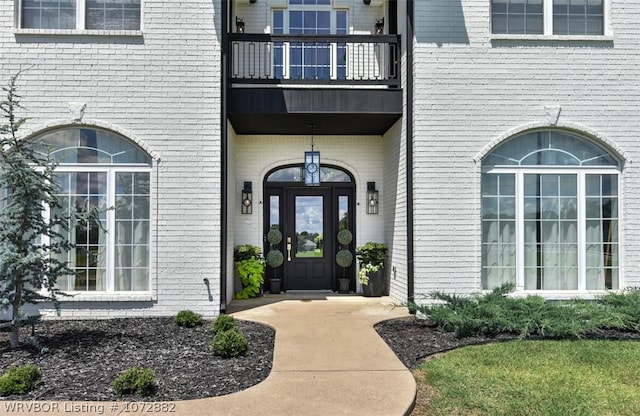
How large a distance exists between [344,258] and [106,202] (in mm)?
4407

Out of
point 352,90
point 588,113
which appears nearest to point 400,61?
point 352,90

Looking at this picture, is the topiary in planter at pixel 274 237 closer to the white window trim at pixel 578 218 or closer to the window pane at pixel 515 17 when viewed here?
the white window trim at pixel 578 218

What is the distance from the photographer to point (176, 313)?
6.84 metres

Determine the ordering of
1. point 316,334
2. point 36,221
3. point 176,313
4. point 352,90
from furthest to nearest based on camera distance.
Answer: point 352,90 < point 176,313 < point 316,334 < point 36,221

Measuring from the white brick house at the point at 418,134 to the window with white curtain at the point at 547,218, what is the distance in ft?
0.07

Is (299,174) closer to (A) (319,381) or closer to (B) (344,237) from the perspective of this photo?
(B) (344,237)

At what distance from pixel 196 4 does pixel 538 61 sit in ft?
18.1

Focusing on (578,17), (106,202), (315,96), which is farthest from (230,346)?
(578,17)

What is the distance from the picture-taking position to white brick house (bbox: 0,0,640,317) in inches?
269

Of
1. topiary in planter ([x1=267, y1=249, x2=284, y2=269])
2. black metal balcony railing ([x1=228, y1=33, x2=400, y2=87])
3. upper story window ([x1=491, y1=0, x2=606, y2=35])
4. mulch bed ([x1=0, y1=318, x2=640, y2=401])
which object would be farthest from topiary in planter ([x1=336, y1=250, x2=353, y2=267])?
upper story window ([x1=491, y1=0, x2=606, y2=35])

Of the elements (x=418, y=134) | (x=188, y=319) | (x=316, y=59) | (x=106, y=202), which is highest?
(x=316, y=59)

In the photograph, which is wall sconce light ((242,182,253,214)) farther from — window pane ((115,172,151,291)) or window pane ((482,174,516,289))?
window pane ((482,174,516,289))

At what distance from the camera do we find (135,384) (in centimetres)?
380

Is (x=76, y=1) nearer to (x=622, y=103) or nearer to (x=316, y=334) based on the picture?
(x=316, y=334)
